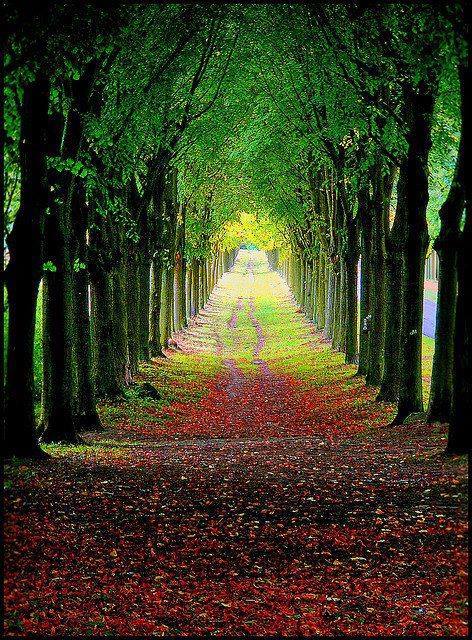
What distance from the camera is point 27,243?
538 inches

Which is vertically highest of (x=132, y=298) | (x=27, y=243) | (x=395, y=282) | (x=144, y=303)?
(x=27, y=243)

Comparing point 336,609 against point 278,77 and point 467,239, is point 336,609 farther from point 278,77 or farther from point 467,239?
point 278,77

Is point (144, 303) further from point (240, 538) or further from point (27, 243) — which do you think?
point (240, 538)

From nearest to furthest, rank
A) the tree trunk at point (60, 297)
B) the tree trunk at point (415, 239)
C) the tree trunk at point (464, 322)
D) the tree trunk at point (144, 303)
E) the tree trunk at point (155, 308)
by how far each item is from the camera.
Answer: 1. the tree trunk at point (464, 322)
2. the tree trunk at point (60, 297)
3. the tree trunk at point (415, 239)
4. the tree trunk at point (144, 303)
5. the tree trunk at point (155, 308)

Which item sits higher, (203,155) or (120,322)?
(203,155)

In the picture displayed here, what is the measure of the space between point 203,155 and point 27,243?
20762 millimetres

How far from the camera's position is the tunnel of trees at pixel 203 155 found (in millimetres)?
13008

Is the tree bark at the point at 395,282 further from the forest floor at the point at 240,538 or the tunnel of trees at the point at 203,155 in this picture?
the forest floor at the point at 240,538

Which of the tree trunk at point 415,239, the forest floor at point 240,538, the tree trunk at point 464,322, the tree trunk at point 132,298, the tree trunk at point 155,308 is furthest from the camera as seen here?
the tree trunk at point 155,308

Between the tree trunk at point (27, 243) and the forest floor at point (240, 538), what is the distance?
1.57 meters

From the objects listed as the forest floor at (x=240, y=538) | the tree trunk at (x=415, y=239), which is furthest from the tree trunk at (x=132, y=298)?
the tree trunk at (x=415, y=239)

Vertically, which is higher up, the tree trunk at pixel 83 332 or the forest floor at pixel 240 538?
the tree trunk at pixel 83 332

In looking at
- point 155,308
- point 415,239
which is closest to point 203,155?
point 155,308

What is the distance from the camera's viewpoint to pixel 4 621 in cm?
741
